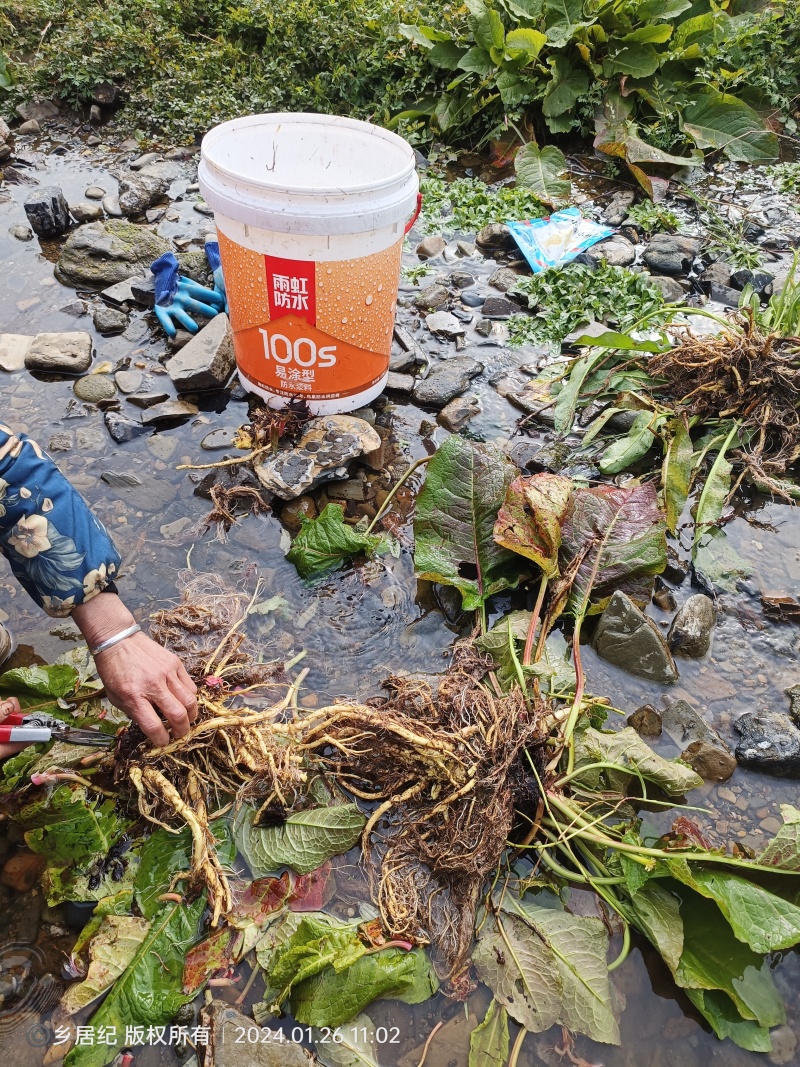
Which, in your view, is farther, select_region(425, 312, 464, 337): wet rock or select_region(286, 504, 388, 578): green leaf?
select_region(425, 312, 464, 337): wet rock

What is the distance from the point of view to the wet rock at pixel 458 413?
116 inches

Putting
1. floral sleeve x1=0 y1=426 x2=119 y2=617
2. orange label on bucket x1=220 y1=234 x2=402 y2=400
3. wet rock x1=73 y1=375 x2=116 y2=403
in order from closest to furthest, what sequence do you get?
floral sleeve x1=0 y1=426 x2=119 y2=617 < orange label on bucket x1=220 y1=234 x2=402 y2=400 < wet rock x1=73 y1=375 x2=116 y2=403

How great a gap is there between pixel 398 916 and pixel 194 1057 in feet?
1.65

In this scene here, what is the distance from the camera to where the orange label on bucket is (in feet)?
7.70

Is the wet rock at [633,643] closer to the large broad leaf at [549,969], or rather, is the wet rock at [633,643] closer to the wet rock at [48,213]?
the large broad leaf at [549,969]

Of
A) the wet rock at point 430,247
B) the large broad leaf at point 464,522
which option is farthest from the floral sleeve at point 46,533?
the wet rock at point 430,247

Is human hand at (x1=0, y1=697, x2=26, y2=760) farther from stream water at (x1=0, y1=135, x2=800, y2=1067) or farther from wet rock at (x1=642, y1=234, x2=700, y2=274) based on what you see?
wet rock at (x1=642, y1=234, x2=700, y2=274)

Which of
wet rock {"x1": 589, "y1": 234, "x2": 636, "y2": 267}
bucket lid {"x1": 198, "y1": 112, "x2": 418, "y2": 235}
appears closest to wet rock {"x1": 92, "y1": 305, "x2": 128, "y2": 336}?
bucket lid {"x1": 198, "y1": 112, "x2": 418, "y2": 235}

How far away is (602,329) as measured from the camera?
335 centimetres

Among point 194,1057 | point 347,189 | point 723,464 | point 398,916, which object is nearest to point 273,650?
point 398,916

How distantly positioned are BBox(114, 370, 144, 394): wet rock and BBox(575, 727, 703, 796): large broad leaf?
2.23 m

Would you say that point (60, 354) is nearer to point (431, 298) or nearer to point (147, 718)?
point (431, 298)

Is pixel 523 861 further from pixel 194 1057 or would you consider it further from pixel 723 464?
pixel 723 464

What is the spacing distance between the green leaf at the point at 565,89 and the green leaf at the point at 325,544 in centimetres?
342
